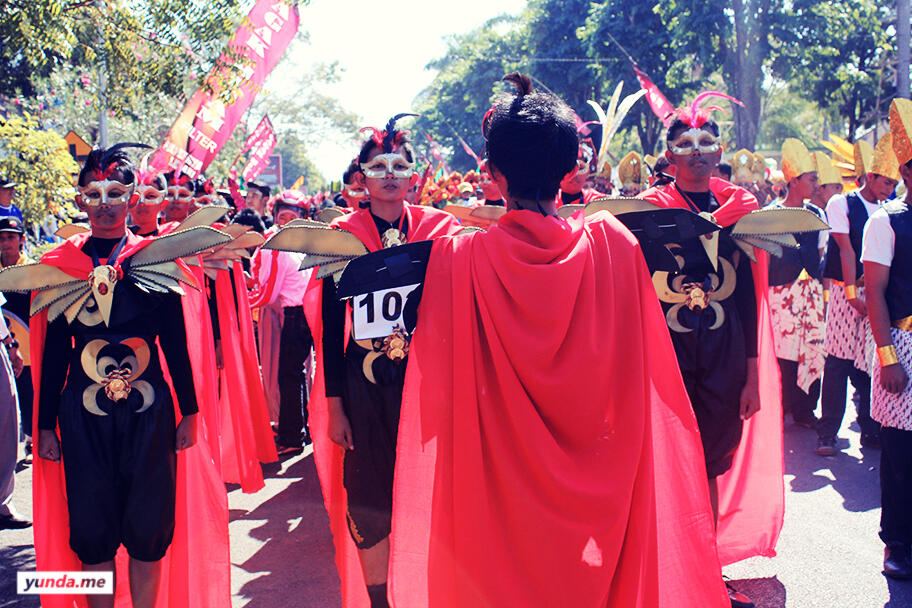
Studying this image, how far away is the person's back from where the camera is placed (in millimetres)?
2238

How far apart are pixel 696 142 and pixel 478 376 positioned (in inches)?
93.6

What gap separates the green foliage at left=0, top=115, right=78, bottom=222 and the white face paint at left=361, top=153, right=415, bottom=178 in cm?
548

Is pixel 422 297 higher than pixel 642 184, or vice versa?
pixel 642 184

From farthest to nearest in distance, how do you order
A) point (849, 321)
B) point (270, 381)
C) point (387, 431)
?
point (270, 381) → point (849, 321) → point (387, 431)

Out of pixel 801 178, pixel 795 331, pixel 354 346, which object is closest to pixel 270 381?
pixel 354 346

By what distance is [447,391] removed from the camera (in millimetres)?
2365

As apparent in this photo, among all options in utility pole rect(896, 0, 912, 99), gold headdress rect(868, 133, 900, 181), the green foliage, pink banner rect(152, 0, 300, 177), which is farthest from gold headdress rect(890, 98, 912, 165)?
utility pole rect(896, 0, 912, 99)

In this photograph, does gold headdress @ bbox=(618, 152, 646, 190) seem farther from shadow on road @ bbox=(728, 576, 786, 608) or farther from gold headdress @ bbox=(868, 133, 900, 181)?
shadow on road @ bbox=(728, 576, 786, 608)

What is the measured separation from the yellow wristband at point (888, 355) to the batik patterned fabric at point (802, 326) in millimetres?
3216

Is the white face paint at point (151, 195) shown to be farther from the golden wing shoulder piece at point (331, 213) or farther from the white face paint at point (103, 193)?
the white face paint at point (103, 193)

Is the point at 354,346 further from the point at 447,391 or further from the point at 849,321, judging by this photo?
the point at 849,321

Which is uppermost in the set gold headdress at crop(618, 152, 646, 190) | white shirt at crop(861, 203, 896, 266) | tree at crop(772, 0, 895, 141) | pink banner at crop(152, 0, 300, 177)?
tree at crop(772, 0, 895, 141)

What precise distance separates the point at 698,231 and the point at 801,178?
5.14 metres

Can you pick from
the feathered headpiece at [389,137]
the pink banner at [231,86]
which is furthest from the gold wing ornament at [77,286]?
the pink banner at [231,86]
